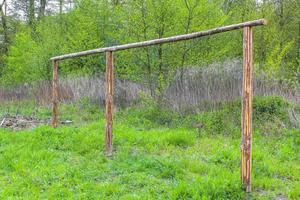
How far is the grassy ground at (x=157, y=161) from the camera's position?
4.25 metres

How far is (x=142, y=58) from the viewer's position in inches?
407

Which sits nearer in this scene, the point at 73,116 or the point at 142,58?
the point at 142,58

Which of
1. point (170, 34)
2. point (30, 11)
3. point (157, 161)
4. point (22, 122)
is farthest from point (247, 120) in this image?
point (30, 11)

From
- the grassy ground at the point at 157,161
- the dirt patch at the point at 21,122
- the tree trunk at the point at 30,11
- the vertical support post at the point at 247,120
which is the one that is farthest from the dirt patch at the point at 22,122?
the tree trunk at the point at 30,11

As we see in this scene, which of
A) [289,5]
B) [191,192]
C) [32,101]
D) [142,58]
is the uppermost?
[289,5]

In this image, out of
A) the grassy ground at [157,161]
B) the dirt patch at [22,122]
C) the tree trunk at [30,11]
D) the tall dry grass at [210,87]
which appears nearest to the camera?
the grassy ground at [157,161]

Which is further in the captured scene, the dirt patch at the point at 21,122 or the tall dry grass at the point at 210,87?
the dirt patch at the point at 21,122

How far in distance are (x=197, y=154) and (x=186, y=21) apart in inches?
196

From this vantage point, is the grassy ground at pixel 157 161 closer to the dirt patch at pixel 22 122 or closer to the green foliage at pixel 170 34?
the dirt patch at pixel 22 122

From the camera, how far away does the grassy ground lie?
4.25 metres

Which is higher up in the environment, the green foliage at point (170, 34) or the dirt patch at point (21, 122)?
the green foliage at point (170, 34)

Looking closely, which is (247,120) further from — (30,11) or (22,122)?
(30,11)

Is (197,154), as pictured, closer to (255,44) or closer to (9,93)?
(255,44)

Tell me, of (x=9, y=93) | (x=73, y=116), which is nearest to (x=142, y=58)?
(x=73, y=116)
